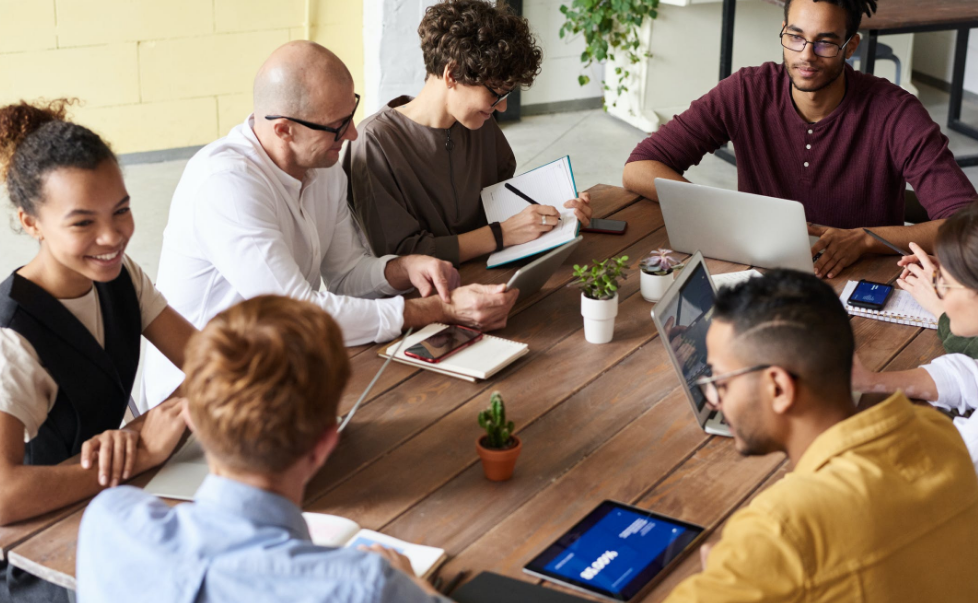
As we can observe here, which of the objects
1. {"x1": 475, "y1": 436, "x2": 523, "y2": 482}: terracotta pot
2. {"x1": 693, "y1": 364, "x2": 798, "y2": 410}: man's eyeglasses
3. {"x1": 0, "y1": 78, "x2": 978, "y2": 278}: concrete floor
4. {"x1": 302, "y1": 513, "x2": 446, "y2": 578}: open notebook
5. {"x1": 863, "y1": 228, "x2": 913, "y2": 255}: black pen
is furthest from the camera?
{"x1": 0, "y1": 78, "x2": 978, "y2": 278}: concrete floor

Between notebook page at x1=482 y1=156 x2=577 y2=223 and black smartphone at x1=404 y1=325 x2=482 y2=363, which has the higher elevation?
notebook page at x1=482 y1=156 x2=577 y2=223

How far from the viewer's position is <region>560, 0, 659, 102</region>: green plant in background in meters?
5.53

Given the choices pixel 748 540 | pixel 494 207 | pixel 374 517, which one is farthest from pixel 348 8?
pixel 748 540

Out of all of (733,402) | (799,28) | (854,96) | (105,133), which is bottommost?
(105,133)

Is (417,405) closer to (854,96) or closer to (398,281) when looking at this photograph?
(398,281)

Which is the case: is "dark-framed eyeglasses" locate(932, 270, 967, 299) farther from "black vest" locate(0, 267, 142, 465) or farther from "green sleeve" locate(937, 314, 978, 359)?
"black vest" locate(0, 267, 142, 465)

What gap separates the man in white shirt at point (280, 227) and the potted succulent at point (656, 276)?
34 cm

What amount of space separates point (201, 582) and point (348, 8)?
16.0 feet

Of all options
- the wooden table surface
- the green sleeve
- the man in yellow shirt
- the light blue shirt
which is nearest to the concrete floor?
the wooden table surface

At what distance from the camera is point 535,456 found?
1.63m

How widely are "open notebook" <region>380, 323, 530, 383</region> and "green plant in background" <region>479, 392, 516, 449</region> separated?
31 cm

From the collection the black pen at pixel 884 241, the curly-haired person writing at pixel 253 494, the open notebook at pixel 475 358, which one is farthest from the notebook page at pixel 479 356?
the black pen at pixel 884 241

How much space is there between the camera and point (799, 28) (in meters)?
2.58

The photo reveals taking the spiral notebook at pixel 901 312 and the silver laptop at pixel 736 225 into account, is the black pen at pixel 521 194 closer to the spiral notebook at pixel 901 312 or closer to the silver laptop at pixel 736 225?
the silver laptop at pixel 736 225
